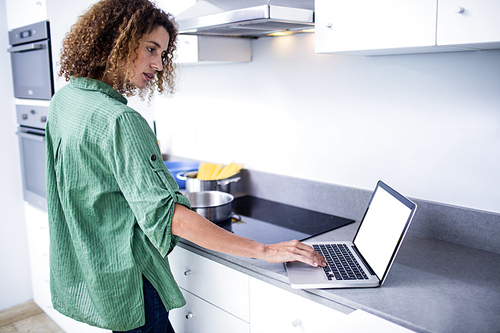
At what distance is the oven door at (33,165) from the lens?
94.6 inches

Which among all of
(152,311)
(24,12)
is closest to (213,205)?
(152,311)

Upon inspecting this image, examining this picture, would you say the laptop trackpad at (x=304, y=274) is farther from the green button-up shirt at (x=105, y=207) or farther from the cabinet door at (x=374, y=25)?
the cabinet door at (x=374, y=25)

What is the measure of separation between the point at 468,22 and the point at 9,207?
272cm

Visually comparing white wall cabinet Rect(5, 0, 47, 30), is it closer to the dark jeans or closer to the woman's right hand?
the dark jeans

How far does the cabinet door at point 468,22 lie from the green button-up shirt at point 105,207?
80 cm

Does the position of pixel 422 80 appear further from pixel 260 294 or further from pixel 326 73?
pixel 260 294

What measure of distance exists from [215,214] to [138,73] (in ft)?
2.16

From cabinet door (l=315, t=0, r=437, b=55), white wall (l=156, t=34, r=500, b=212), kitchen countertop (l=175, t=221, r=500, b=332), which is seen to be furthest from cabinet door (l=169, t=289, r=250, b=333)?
cabinet door (l=315, t=0, r=437, b=55)

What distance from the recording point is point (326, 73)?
72.2 inches

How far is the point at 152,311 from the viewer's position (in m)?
1.30

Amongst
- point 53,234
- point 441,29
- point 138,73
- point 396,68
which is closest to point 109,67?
point 138,73

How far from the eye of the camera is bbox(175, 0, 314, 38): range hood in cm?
141

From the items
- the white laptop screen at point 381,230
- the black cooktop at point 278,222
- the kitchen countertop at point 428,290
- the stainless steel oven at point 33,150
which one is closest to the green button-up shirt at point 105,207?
the kitchen countertop at point 428,290

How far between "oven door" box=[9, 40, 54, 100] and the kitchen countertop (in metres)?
1.37
